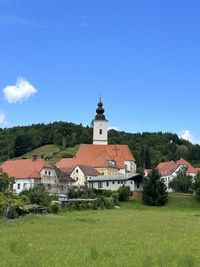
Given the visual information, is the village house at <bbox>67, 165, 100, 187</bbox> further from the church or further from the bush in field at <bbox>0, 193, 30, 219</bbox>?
the bush in field at <bbox>0, 193, 30, 219</bbox>

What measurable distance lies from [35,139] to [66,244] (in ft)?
587

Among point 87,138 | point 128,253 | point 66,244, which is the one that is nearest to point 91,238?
point 66,244

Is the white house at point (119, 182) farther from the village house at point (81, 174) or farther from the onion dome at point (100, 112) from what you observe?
the onion dome at point (100, 112)

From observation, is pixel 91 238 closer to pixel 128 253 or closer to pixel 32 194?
pixel 128 253

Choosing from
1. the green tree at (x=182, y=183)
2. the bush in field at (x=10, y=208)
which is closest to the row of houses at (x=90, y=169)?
the green tree at (x=182, y=183)

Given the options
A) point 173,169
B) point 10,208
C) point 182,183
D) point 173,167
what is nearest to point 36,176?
point 182,183

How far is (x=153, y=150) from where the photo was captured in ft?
634

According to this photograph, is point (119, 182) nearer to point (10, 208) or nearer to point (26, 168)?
point (26, 168)

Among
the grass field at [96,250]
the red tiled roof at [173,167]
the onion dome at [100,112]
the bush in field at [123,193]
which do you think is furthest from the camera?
the onion dome at [100,112]

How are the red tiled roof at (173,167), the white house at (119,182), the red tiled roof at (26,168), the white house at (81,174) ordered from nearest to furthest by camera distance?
the red tiled roof at (26,168), the white house at (119,182), the white house at (81,174), the red tiled roof at (173,167)

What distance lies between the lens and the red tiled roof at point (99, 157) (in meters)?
118

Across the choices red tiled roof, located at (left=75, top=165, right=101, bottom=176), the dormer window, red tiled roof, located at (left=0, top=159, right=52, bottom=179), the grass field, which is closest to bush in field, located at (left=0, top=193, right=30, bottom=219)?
the grass field

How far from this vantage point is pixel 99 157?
118688 millimetres

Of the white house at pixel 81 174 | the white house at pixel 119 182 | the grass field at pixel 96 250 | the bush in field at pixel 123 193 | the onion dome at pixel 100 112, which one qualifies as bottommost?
the grass field at pixel 96 250
